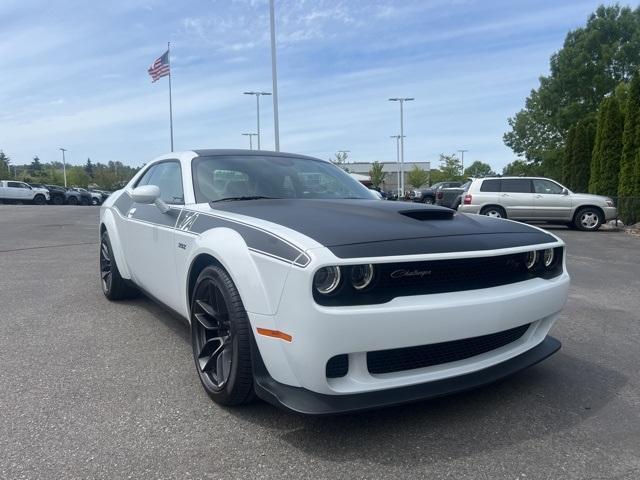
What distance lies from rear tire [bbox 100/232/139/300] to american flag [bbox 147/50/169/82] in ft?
77.4

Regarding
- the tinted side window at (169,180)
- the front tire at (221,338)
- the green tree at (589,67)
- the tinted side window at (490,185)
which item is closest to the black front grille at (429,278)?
the front tire at (221,338)

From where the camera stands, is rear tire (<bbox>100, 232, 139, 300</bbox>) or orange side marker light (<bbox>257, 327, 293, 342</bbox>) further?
rear tire (<bbox>100, 232, 139, 300</bbox>)

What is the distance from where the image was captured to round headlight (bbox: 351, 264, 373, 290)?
2309 millimetres

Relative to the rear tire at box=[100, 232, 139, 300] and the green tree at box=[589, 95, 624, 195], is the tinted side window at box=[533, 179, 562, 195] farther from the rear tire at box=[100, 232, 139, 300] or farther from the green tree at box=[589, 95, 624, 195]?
the rear tire at box=[100, 232, 139, 300]

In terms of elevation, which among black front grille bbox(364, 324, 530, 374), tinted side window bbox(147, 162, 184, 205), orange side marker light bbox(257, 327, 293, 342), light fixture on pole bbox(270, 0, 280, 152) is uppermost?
light fixture on pole bbox(270, 0, 280, 152)

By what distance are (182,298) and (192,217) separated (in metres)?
0.51

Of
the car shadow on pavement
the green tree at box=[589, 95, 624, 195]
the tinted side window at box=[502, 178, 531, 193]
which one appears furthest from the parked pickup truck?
the car shadow on pavement

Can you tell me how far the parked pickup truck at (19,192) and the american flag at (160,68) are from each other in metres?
19.2

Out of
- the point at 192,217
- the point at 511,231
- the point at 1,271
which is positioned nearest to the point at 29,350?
the point at 192,217

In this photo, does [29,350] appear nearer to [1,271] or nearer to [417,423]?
[417,423]

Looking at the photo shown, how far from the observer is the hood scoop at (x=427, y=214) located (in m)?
A: 2.98

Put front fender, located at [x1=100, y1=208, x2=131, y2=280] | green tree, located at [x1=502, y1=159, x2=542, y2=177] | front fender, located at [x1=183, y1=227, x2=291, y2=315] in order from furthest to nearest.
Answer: green tree, located at [x1=502, y1=159, x2=542, y2=177]
front fender, located at [x1=100, y1=208, x2=131, y2=280]
front fender, located at [x1=183, y1=227, x2=291, y2=315]

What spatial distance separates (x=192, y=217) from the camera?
3.34 m

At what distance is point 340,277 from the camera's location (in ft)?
7.43
